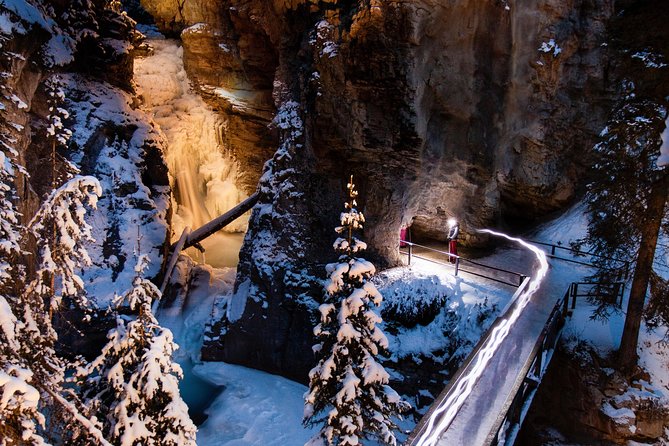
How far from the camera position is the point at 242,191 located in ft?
85.4

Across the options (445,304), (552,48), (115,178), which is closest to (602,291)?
(445,304)

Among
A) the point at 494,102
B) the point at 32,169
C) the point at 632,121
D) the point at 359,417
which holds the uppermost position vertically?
the point at 494,102

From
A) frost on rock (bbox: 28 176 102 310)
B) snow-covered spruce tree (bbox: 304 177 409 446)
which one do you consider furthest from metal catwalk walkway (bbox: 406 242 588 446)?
frost on rock (bbox: 28 176 102 310)

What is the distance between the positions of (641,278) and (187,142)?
21495mm

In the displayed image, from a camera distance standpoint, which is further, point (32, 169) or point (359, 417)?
point (32, 169)

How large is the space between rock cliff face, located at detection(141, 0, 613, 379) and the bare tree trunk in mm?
6974

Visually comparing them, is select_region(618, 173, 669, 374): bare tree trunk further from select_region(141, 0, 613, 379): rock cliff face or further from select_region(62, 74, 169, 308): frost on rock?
select_region(62, 74, 169, 308): frost on rock

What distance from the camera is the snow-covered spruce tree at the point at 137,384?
651 cm

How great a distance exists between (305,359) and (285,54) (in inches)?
481

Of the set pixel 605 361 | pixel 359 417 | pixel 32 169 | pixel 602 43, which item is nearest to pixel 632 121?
pixel 605 361

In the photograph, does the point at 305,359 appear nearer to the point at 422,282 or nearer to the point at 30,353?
the point at 422,282

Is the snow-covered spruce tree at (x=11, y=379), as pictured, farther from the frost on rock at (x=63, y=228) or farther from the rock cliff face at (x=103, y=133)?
the rock cliff face at (x=103, y=133)

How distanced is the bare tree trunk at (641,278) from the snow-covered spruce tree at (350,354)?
609cm

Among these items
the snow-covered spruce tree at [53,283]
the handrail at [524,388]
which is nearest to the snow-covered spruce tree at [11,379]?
the snow-covered spruce tree at [53,283]
